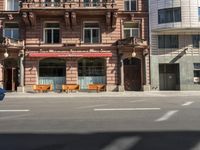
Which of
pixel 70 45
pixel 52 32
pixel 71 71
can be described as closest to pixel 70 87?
pixel 71 71

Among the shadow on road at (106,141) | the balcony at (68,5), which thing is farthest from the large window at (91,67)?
the shadow on road at (106,141)

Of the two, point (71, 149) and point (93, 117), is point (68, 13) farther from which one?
point (71, 149)

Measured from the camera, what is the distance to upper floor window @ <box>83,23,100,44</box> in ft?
113

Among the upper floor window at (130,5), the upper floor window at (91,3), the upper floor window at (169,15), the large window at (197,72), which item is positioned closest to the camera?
the upper floor window at (91,3)

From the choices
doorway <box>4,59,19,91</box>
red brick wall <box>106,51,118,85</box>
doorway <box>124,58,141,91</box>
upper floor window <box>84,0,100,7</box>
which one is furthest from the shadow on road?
doorway <box>4,59,19,91</box>

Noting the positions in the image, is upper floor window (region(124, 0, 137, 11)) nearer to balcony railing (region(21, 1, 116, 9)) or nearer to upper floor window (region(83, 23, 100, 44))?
balcony railing (region(21, 1, 116, 9))

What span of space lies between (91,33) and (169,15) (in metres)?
7.86

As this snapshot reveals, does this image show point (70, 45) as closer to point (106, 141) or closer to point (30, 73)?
point (30, 73)

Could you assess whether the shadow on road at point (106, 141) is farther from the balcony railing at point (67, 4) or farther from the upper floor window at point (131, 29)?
the upper floor window at point (131, 29)

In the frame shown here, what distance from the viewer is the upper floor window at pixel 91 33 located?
113 ft

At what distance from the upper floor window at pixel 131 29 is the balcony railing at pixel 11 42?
1021cm

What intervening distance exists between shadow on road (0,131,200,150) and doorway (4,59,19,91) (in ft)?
85.1

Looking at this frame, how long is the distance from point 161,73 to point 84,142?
28.0m

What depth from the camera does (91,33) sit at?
1358 inches
